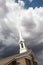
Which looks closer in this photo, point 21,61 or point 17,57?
point 17,57

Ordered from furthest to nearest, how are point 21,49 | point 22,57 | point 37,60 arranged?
point 21,49, point 37,60, point 22,57

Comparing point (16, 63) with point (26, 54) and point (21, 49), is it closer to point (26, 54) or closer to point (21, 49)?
point (26, 54)

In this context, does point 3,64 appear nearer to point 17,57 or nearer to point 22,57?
point 17,57

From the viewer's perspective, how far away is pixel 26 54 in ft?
134

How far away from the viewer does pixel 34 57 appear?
47.7 meters

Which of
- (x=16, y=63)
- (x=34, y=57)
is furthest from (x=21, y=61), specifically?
(x=34, y=57)

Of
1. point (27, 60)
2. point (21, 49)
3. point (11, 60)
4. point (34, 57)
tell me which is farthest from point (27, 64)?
point (21, 49)

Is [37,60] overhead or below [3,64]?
overhead

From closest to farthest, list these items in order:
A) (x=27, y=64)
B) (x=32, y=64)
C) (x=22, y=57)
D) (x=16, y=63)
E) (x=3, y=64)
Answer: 1. (x=3, y=64)
2. (x=16, y=63)
3. (x=22, y=57)
4. (x=27, y=64)
5. (x=32, y=64)

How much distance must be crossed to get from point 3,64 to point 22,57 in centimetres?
755

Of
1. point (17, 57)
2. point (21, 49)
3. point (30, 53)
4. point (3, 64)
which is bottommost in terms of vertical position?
point (3, 64)

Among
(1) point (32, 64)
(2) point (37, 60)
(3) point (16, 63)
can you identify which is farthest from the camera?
(2) point (37, 60)

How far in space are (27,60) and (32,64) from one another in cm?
303

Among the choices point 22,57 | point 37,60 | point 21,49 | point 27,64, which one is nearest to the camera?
point 22,57
